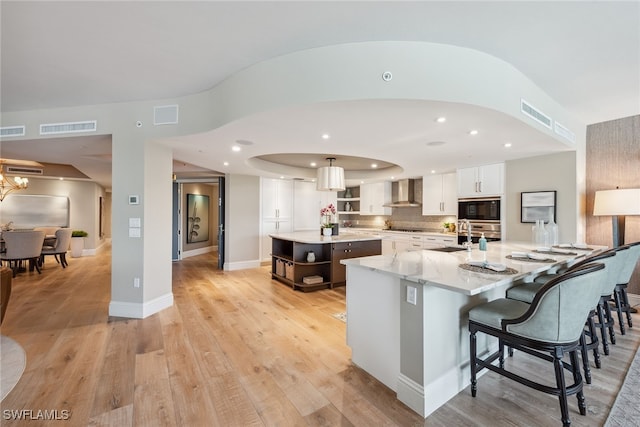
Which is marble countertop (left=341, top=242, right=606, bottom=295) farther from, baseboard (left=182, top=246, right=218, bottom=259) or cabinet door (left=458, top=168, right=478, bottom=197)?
baseboard (left=182, top=246, right=218, bottom=259)

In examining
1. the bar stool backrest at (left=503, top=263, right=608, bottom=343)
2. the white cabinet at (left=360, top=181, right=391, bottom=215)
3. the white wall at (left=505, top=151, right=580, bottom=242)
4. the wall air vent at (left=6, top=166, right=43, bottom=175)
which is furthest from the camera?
the white cabinet at (left=360, top=181, right=391, bottom=215)

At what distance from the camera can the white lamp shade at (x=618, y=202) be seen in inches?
141

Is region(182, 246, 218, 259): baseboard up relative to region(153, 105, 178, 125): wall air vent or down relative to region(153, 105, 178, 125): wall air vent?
down

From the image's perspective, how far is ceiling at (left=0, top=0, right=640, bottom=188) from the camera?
192 centimetres

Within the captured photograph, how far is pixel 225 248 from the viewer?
21.2ft

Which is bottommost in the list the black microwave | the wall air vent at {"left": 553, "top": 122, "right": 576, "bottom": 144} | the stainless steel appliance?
the stainless steel appliance

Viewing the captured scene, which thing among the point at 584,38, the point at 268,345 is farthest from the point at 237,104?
the point at 584,38

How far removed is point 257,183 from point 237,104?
4216 millimetres

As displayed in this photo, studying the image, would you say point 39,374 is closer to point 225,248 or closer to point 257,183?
point 225,248

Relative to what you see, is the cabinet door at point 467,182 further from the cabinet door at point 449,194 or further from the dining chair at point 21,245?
the dining chair at point 21,245

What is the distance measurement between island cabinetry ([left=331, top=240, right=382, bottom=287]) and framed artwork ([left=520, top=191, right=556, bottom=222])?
8.30 feet

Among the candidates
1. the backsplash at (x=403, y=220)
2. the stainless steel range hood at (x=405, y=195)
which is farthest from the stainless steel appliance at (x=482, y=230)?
the stainless steel range hood at (x=405, y=195)

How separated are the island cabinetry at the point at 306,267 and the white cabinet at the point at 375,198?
10.5 feet

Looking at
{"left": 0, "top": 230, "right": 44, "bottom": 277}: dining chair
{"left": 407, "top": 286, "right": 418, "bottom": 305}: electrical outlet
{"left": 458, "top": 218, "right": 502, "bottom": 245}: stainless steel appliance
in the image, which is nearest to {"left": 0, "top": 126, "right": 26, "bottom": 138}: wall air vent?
{"left": 0, "top": 230, "right": 44, "bottom": 277}: dining chair
